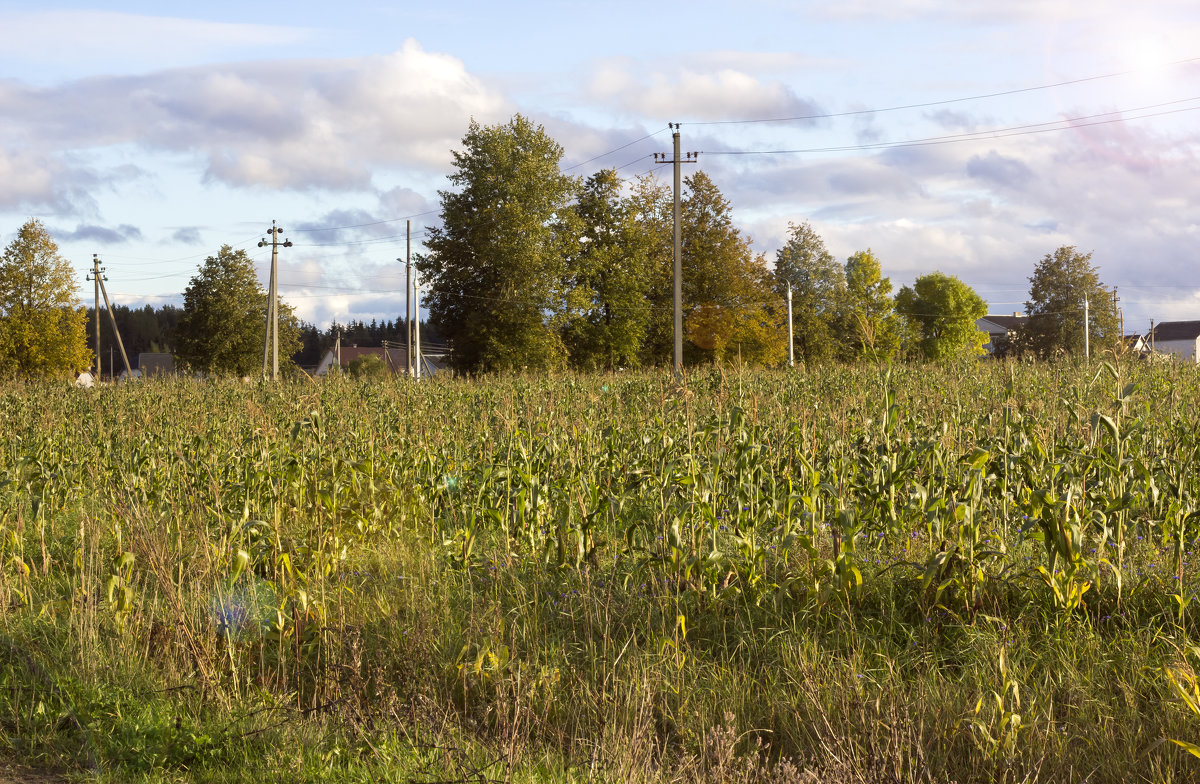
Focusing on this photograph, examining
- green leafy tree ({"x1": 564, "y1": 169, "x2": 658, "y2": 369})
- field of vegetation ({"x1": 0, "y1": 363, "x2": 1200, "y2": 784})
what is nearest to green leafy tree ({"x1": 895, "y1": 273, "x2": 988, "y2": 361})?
green leafy tree ({"x1": 564, "y1": 169, "x2": 658, "y2": 369})

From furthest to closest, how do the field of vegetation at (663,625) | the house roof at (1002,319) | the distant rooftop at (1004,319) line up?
the distant rooftop at (1004,319), the house roof at (1002,319), the field of vegetation at (663,625)

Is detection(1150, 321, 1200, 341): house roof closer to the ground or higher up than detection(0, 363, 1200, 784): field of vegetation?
higher up

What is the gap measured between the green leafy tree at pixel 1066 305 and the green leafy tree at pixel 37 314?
60.1 m

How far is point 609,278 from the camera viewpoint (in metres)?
45.1

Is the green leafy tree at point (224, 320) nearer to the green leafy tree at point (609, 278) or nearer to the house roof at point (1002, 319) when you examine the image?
the green leafy tree at point (609, 278)

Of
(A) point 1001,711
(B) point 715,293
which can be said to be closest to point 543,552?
(A) point 1001,711

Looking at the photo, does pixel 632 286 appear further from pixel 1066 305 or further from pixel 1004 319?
pixel 1004 319

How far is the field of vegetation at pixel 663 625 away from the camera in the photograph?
11.4 feet

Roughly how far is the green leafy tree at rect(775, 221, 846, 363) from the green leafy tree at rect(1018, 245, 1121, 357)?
1427 centimetres

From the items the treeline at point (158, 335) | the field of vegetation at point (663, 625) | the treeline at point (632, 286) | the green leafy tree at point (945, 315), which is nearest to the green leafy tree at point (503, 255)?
the treeline at point (632, 286)

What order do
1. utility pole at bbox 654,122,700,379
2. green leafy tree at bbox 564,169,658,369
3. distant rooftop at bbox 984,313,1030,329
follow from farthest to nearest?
1. distant rooftop at bbox 984,313,1030,329
2. green leafy tree at bbox 564,169,658,369
3. utility pole at bbox 654,122,700,379

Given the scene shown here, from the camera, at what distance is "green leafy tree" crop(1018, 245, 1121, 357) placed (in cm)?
5978

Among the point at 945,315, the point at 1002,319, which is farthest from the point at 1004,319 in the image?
the point at 945,315

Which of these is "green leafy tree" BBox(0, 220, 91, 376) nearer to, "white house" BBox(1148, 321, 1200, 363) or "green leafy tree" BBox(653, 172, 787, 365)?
"green leafy tree" BBox(653, 172, 787, 365)
